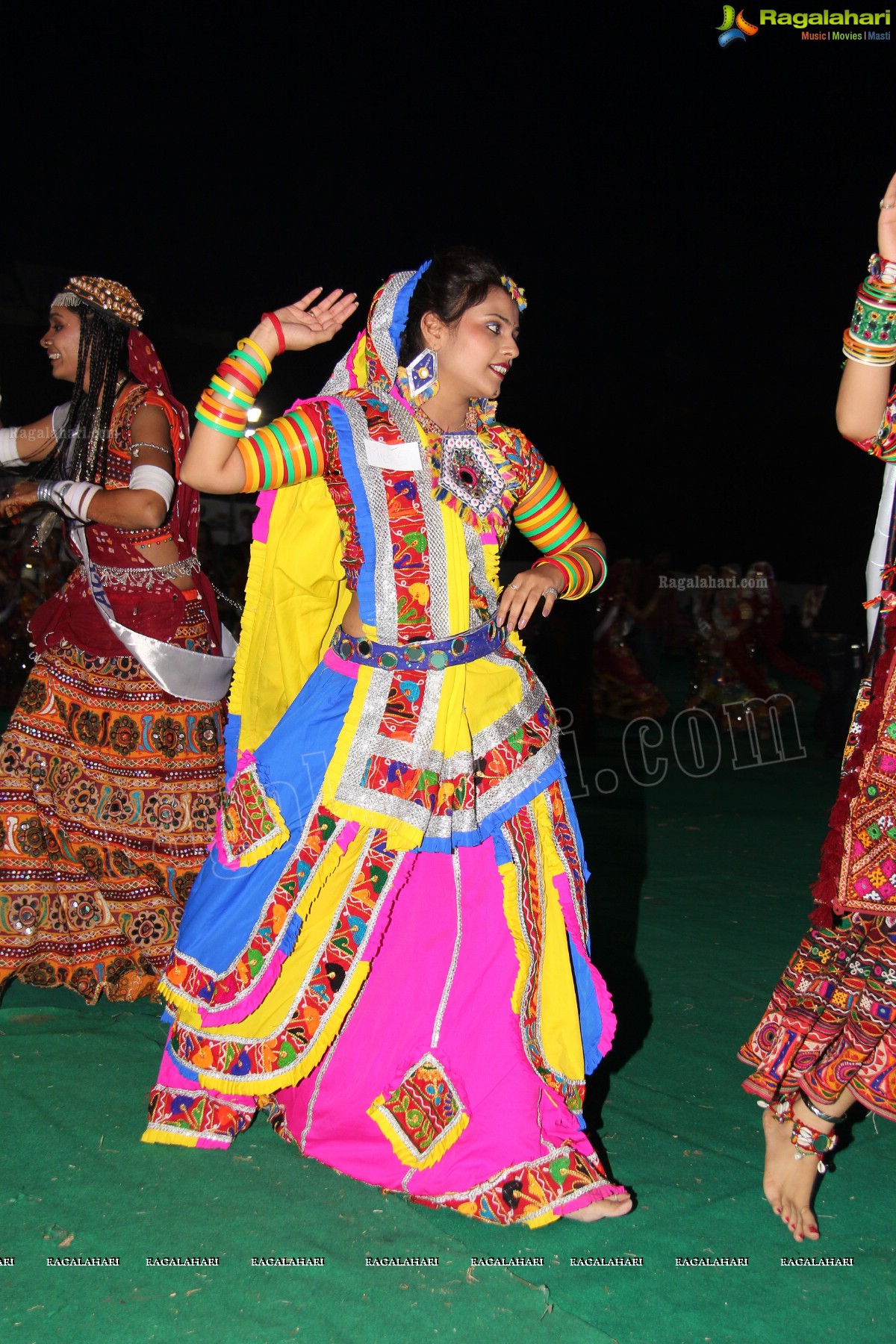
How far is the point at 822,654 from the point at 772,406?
1553 cm

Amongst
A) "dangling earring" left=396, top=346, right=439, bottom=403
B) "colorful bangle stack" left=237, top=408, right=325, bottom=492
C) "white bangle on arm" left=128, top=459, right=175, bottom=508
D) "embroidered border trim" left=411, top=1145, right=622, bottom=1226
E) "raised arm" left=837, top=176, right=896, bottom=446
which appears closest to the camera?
"raised arm" left=837, top=176, right=896, bottom=446

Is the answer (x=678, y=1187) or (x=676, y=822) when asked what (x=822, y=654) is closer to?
(x=676, y=822)

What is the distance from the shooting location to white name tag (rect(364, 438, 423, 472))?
235 cm

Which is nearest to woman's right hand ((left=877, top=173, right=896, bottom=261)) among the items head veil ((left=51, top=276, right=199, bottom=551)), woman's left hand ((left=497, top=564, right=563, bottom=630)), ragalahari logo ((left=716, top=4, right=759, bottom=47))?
woman's left hand ((left=497, top=564, right=563, bottom=630))

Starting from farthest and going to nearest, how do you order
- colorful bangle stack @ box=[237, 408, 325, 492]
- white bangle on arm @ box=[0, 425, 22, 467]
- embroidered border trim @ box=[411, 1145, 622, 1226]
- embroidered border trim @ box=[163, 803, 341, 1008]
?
white bangle on arm @ box=[0, 425, 22, 467] → embroidered border trim @ box=[163, 803, 341, 1008] → colorful bangle stack @ box=[237, 408, 325, 492] → embroidered border trim @ box=[411, 1145, 622, 1226]

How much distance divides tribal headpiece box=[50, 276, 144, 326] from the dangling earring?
52.8 inches

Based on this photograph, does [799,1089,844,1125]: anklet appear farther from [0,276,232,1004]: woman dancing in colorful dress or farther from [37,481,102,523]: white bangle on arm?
[37,481,102,523]: white bangle on arm

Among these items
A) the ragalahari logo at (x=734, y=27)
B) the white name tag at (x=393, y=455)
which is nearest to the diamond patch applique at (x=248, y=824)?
the white name tag at (x=393, y=455)

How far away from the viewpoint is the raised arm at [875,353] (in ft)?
6.42

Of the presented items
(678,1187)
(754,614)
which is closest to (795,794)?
(754,614)

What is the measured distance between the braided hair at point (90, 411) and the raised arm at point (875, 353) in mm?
2128

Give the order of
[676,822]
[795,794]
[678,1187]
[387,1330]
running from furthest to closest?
[795,794] < [676,822] < [678,1187] < [387,1330]

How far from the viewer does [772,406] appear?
75.7ft

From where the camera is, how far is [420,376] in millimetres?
2447
